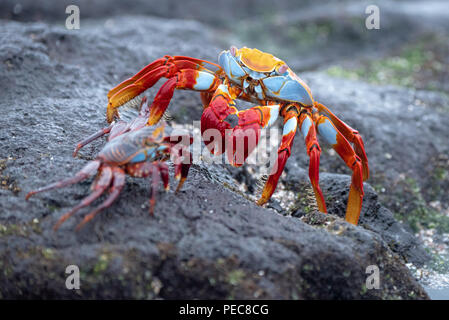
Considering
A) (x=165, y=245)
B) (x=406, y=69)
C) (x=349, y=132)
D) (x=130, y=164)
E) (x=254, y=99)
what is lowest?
(x=165, y=245)

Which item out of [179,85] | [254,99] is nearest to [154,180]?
[179,85]

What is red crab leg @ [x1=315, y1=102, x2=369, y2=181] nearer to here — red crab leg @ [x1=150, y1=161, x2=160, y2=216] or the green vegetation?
red crab leg @ [x1=150, y1=161, x2=160, y2=216]

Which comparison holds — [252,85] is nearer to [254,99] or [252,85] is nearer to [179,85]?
[254,99]

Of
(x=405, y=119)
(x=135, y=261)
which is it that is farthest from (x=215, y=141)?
(x=405, y=119)

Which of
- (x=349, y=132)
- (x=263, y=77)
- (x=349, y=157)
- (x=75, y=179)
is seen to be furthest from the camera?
(x=349, y=132)

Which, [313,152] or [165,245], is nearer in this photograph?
[165,245]

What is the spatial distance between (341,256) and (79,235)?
4.82 ft

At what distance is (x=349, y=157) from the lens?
3.65 meters

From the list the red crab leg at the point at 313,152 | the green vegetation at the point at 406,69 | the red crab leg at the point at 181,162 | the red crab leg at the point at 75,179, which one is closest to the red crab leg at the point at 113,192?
the red crab leg at the point at 75,179

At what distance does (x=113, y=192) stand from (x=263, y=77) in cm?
141

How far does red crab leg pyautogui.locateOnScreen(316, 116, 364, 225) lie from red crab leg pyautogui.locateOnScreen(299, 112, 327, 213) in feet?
0.49

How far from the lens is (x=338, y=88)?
20.5ft

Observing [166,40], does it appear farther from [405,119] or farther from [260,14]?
[260,14]

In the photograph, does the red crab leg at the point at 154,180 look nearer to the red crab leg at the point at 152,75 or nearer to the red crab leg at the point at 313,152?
the red crab leg at the point at 152,75
